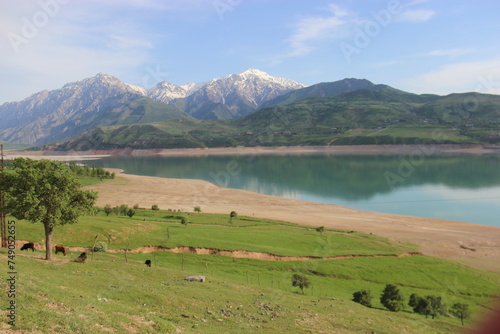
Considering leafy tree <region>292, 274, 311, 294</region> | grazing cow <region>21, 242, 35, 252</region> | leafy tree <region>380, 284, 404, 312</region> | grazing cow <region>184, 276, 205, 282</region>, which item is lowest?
leafy tree <region>380, 284, 404, 312</region>

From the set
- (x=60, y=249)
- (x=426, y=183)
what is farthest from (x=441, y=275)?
(x=426, y=183)

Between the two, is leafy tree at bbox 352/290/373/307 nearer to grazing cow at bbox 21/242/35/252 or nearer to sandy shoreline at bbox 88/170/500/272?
sandy shoreline at bbox 88/170/500/272

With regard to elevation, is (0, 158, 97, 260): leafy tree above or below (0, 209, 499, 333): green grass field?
above

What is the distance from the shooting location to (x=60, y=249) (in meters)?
33.4

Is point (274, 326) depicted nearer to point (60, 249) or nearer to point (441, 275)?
point (60, 249)

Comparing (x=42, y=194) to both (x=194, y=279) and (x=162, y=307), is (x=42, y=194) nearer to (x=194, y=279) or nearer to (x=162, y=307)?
(x=194, y=279)

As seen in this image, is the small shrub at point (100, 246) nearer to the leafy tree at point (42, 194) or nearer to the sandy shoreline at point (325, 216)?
the leafy tree at point (42, 194)

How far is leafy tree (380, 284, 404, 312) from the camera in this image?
104 ft

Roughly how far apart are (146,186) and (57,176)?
101454mm

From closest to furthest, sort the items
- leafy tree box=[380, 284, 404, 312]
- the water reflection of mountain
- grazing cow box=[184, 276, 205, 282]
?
grazing cow box=[184, 276, 205, 282], leafy tree box=[380, 284, 404, 312], the water reflection of mountain

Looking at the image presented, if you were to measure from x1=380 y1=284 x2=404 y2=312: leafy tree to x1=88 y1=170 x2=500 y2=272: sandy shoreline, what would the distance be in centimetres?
2409

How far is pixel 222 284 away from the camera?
28.8 meters

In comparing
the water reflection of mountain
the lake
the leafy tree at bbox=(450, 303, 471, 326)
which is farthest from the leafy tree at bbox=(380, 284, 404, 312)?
the water reflection of mountain

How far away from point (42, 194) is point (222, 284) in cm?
1821
